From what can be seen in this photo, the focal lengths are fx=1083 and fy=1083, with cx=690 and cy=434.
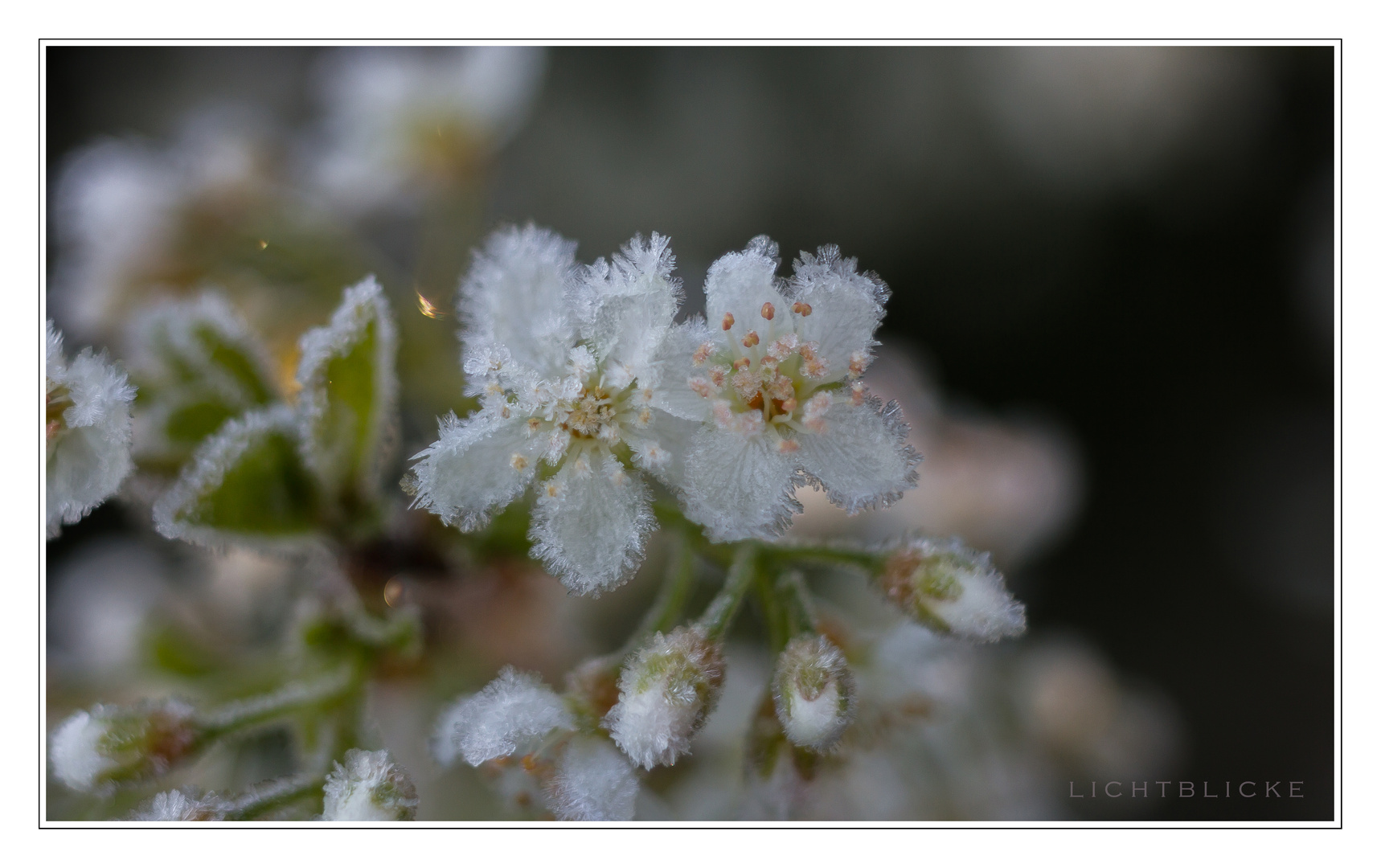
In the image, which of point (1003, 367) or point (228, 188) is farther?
point (1003, 367)

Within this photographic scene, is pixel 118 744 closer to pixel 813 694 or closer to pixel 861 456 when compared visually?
pixel 813 694

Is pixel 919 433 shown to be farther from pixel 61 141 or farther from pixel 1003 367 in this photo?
pixel 61 141

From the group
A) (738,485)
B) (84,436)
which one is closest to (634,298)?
(738,485)

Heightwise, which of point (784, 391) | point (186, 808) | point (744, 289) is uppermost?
point (744, 289)

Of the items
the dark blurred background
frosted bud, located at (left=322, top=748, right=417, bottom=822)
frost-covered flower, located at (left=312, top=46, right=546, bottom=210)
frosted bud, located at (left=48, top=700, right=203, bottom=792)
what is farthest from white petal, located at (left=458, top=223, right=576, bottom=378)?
the dark blurred background

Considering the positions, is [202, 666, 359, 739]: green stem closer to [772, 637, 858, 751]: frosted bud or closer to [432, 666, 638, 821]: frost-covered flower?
[432, 666, 638, 821]: frost-covered flower
